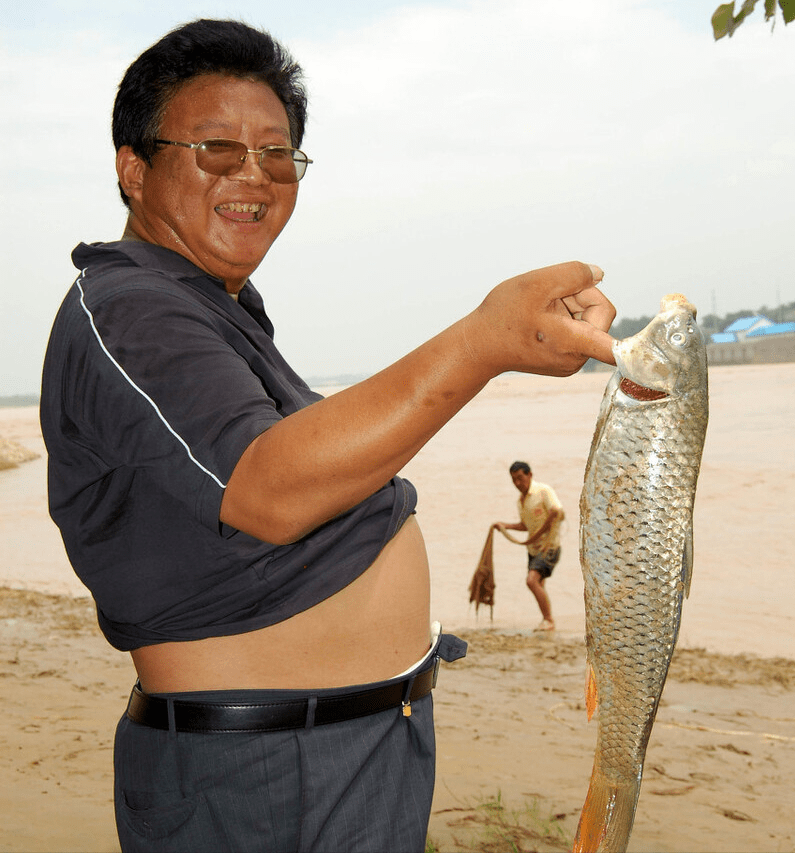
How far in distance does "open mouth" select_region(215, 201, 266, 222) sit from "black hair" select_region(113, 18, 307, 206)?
185 mm

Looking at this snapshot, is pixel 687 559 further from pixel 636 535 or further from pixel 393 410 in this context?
pixel 393 410

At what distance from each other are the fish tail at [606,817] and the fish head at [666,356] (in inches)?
28.1

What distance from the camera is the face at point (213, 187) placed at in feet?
6.20

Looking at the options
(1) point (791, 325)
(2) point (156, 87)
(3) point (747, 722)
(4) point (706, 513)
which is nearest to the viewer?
(2) point (156, 87)

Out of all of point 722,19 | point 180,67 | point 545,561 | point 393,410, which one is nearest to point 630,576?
point 393,410

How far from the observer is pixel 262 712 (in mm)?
1740

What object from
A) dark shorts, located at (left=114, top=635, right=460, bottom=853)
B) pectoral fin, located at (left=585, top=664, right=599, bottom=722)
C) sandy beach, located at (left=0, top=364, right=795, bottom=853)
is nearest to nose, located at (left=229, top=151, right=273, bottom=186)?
dark shorts, located at (left=114, top=635, right=460, bottom=853)

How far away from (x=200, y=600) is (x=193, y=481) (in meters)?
0.41

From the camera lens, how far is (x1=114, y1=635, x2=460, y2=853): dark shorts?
1.74 m

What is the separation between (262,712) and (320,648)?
0.16m

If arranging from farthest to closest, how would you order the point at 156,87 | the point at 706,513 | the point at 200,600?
the point at 706,513
the point at 156,87
the point at 200,600

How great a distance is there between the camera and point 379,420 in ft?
4.20

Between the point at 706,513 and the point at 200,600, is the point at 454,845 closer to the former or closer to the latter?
the point at 200,600

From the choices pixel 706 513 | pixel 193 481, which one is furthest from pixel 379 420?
pixel 706 513
